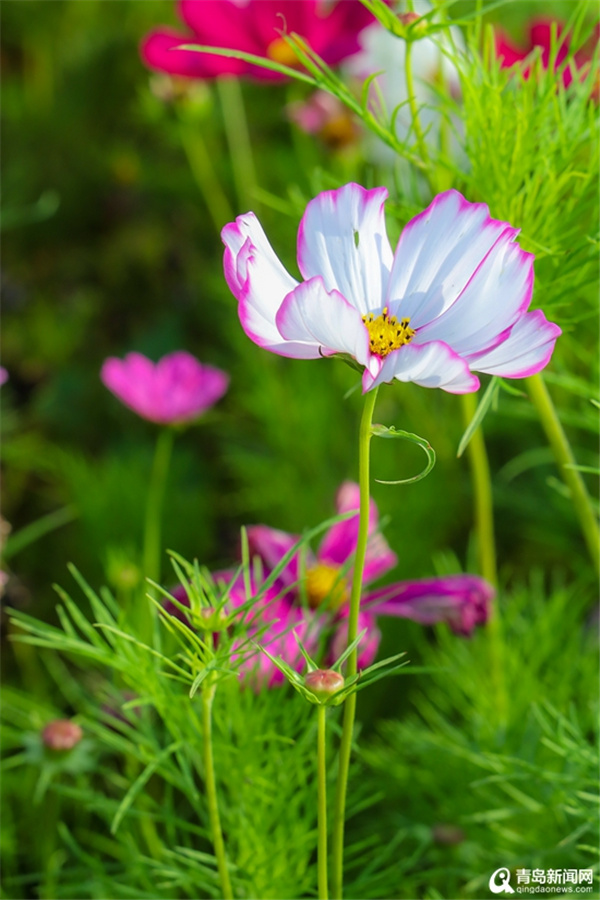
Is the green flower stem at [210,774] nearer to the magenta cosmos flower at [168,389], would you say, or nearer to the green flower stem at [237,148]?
the magenta cosmos flower at [168,389]

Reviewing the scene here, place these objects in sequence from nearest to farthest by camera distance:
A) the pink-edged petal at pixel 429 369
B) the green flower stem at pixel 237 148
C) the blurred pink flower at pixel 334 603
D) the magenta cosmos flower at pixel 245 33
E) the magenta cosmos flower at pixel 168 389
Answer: the pink-edged petal at pixel 429 369 < the blurred pink flower at pixel 334 603 < the magenta cosmos flower at pixel 168 389 < the magenta cosmos flower at pixel 245 33 < the green flower stem at pixel 237 148

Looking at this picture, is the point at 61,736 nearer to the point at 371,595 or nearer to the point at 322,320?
the point at 371,595

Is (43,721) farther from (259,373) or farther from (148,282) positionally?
(148,282)

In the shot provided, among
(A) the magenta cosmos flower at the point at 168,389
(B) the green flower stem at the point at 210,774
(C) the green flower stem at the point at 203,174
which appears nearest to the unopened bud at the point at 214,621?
(B) the green flower stem at the point at 210,774

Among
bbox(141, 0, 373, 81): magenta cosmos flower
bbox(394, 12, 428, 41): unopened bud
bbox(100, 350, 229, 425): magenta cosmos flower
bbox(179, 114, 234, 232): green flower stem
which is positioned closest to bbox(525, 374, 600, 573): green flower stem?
bbox(394, 12, 428, 41): unopened bud

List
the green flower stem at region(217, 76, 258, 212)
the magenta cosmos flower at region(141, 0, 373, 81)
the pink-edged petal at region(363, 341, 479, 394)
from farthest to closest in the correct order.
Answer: the green flower stem at region(217, 76, 258, 212) → the magenta cosmos flower at region(141, 0, 373, 81) → the pink-edged petal at region(363, 341, 479, 394)

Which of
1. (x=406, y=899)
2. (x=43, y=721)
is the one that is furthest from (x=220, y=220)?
(x=406, y=899)

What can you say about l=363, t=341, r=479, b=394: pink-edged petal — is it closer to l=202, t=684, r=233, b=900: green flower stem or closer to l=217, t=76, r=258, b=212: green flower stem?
l=202, t=684, r=233, b=900: green flower stem
